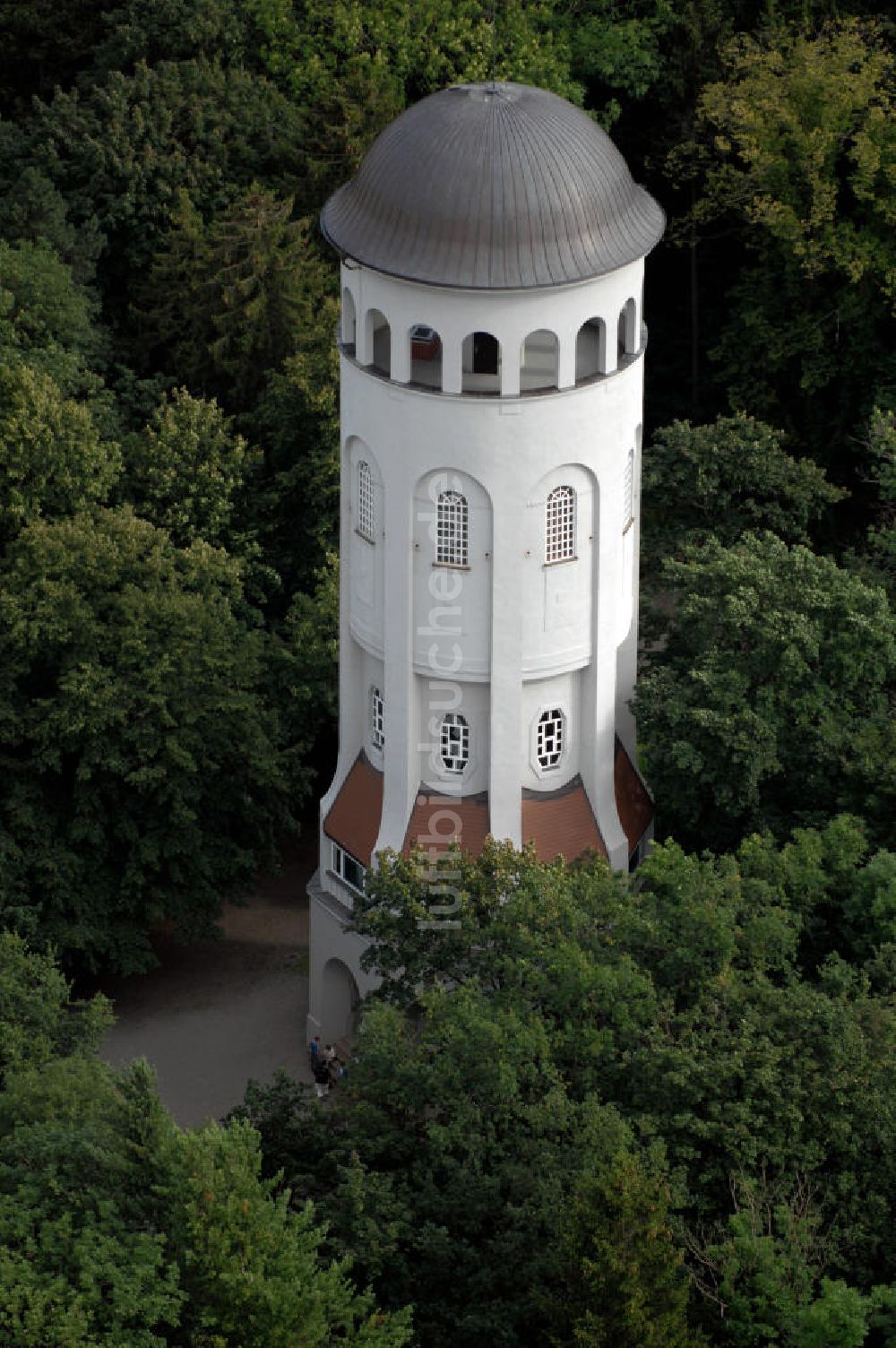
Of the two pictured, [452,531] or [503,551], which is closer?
[503,551]

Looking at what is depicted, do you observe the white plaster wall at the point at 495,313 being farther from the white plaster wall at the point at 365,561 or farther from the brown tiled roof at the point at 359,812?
the brown tiled roof at the point at 359,812

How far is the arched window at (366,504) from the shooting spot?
2778 inches

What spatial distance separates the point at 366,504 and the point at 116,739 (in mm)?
10433

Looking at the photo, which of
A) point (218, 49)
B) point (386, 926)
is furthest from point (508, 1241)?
point (218, 49)

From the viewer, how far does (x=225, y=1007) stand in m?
80.0

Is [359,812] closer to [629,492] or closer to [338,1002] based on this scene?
[338,1002]

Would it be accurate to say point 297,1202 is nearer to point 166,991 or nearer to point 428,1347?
point 428,1347

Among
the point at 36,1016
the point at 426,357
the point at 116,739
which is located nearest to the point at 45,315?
the point at 116,739

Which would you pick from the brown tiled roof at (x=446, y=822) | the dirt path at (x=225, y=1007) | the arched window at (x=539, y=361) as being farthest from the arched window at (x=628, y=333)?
the dirt path at (x=225, y=1007)

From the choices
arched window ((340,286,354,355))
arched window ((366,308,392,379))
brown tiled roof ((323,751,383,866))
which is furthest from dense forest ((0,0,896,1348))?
arched window ((340,286,354,355))

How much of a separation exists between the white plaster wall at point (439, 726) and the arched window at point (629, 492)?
5261 millimetres

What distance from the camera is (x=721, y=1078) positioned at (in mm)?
62625

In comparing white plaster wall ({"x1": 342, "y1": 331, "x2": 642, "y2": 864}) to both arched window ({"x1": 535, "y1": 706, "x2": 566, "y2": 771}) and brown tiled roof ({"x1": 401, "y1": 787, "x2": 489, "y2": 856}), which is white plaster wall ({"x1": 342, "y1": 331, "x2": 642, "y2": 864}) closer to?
brown tiled roof ({"x1": 401, "y1": 787, "x2": 489, "y2": 856})

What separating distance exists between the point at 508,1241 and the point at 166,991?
21.3m
